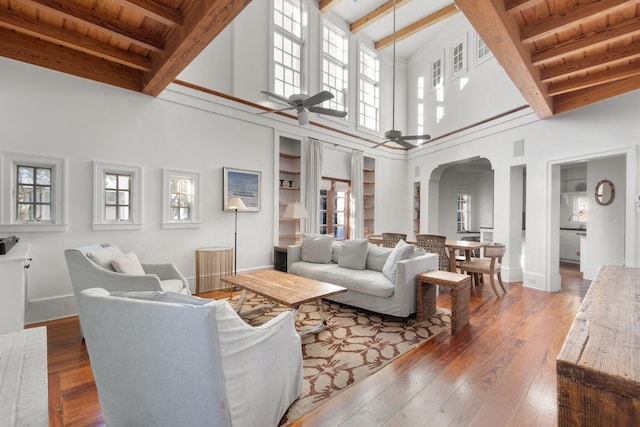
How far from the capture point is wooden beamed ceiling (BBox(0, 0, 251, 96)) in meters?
2.58

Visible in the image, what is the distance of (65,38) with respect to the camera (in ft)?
10.2

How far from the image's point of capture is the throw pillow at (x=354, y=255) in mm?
4199

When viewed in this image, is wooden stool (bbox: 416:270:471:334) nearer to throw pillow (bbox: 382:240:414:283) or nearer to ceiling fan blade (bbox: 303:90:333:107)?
throw pillow (bbox: 382:240:414:283)

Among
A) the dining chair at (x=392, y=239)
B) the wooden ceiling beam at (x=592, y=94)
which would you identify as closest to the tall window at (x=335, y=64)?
the dining chair at (x=392, y=239)

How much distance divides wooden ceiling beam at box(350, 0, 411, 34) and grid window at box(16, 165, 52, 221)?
21.9 ft

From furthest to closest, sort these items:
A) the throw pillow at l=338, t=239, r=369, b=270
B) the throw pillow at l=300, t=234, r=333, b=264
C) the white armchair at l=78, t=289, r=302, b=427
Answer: the throw pillow at l=300, t=234, r=333, b=264, the throw pillow at l=338, t=239, r=369, b=270, the white armchair at l=78, t=289, r=302, b=427

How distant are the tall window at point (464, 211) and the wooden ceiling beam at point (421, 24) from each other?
4.91m

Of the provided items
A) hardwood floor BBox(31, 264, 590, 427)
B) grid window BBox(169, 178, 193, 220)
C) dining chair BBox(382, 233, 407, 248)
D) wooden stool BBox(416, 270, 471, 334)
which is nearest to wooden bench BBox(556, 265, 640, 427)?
hardwood floor BBox(31, 264, 590, 427)

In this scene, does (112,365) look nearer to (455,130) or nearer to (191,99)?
(191,99)

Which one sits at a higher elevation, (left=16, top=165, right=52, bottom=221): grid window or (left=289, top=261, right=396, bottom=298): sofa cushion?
(left=16, top=165, right=52, bottom=221): grid window

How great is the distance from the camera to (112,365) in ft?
4.49

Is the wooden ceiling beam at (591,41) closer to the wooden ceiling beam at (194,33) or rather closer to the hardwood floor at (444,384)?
the hardwood floor at (444,384)

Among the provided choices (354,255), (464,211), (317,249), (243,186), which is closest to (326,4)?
(243,186)

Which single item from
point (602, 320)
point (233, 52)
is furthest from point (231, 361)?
point (233, 52)
